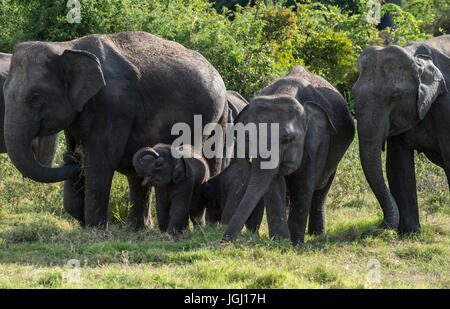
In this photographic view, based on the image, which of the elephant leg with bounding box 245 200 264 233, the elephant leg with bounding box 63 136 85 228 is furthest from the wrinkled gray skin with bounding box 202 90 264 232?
the elephant leg with bounding box 63 136 85 228

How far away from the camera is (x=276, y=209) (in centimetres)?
724

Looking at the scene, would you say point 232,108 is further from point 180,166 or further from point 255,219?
point 255,219

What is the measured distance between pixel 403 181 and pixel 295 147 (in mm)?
1901

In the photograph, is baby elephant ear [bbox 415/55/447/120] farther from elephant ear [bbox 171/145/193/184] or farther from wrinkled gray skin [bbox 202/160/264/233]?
elephant ear [bbox 171/145/193/184]

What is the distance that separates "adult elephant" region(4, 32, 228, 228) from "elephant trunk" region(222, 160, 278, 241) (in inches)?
70.3

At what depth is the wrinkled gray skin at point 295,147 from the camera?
7.01 metres

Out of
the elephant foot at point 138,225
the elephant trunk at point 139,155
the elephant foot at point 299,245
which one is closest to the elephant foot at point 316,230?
the elephant foot at point 299,245

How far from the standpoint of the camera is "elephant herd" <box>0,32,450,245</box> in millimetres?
7430

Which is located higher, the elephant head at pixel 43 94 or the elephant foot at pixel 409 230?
the elephant head at pixel 43 94

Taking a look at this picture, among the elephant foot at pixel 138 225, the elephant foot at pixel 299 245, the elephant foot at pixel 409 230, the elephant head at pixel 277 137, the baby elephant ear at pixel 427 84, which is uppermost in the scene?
the baby elephant ear at pixel 427 84

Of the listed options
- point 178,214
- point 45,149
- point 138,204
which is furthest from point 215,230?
point 45,149

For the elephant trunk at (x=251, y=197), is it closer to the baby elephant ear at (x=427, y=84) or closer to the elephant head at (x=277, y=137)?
the elephant head at (x=277, y=137)

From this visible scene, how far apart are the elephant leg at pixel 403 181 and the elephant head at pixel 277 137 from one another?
5.28 ft
